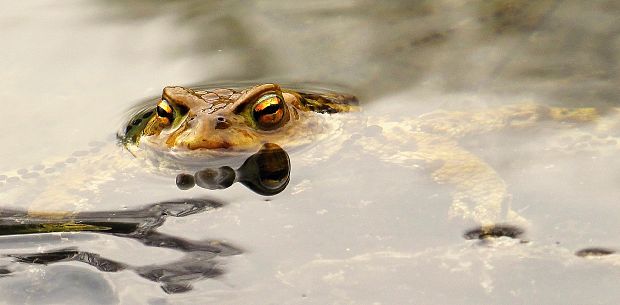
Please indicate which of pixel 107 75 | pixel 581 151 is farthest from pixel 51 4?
pixel 581 151

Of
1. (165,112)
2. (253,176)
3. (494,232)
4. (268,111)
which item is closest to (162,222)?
(253,176)

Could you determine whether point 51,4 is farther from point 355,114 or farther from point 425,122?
point 425,122

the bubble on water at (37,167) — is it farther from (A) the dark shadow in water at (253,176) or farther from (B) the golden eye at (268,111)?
(B) the golden eye at (268,111)

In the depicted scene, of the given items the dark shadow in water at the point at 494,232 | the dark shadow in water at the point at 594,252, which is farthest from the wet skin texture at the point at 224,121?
the dark shadow in water at the point at 594,252

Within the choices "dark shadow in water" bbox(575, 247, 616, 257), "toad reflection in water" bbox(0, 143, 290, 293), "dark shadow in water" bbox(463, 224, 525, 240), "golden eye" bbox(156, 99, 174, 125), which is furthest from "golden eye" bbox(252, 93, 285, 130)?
"dark shadow in water" bbox(575, 247, 616, 257)

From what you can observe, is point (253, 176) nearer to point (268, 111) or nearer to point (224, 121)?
point (224, 121)

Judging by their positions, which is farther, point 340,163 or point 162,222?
point 340,163
